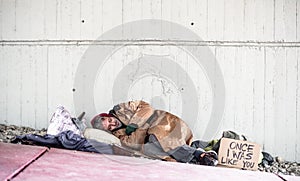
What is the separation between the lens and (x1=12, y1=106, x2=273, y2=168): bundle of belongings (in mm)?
2633

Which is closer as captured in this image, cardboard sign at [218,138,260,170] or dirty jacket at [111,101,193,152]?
cardboard sign at [218,138,260,170]

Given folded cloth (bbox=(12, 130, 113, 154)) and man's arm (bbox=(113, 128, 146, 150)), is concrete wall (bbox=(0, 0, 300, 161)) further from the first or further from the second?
folded cloth (bbox=(12, 130, 113, 154))

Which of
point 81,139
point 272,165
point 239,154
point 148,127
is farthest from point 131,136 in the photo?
point 272,165

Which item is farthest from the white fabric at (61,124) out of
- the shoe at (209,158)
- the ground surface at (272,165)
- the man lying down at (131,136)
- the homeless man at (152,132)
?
the shoe at (209,158)

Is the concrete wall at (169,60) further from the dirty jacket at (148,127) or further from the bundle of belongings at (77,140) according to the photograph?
the bundle of belongings at (77,140)

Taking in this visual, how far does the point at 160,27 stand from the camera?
3672 millimetres

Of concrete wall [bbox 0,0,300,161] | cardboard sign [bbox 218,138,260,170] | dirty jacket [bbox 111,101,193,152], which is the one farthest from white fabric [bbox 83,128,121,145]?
cardboard sign [bbox 218,138,260,170]

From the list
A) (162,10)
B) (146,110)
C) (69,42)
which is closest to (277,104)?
(146,110)

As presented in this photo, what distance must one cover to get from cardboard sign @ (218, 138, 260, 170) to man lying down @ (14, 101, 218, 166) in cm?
11

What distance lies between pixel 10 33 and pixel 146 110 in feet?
7.53

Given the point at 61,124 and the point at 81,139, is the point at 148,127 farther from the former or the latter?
the point at 61,124

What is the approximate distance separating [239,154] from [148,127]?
96cm

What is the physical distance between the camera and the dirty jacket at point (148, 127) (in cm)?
300

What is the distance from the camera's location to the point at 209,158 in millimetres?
2793
